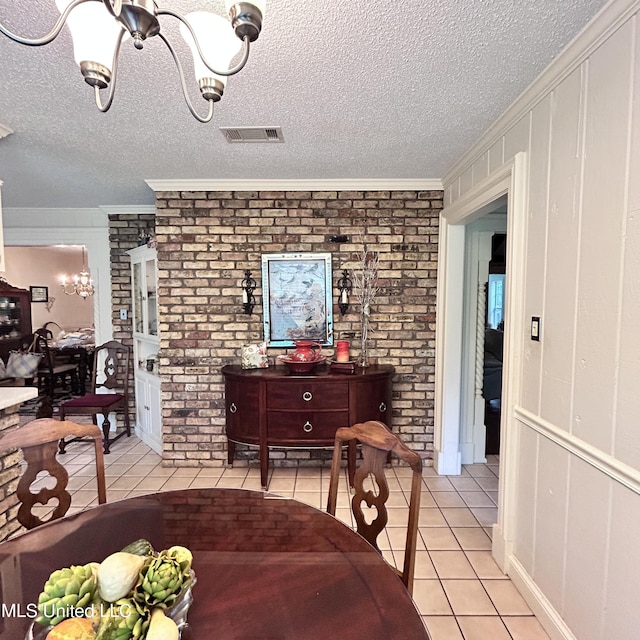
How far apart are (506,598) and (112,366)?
3868 millimetres

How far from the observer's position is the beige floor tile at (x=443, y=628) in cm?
163

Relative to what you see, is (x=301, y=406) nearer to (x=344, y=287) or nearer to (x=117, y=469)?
(x=344, y=287)

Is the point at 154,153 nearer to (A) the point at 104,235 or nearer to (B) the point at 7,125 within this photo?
(B) the point at 7,125

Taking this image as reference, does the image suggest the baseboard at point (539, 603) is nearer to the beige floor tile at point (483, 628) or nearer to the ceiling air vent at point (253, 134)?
the beige floor tile at point (483, 628)

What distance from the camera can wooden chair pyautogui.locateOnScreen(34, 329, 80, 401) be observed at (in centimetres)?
529

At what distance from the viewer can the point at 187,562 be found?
82cm

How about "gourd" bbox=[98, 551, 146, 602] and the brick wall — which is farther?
the brick wall

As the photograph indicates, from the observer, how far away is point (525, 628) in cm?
167

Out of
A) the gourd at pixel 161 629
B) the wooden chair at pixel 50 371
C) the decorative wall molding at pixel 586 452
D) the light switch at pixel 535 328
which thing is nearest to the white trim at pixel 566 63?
the light switch at pixel 535 328

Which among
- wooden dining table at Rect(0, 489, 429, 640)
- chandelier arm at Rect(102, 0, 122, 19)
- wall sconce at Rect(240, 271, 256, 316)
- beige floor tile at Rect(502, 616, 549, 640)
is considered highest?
chandelier arm at Rect(102, 0, 122, 19)

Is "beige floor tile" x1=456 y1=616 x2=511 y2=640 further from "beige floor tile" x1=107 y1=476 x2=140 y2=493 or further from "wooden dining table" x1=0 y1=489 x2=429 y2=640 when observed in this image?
"beige floor tile" x1=107 y1=476 x2=140 y2=493

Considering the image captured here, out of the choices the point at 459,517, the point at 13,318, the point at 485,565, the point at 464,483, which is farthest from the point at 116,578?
the point at 13,318

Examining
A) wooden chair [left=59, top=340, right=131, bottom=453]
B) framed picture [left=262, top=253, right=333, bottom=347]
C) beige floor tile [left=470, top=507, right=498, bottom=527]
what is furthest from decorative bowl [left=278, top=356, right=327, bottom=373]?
wooden chair [left=59, top=340, right=131, bottom=453]

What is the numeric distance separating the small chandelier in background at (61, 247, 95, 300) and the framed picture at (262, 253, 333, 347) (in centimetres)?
571
